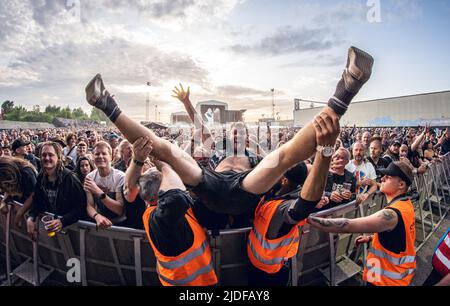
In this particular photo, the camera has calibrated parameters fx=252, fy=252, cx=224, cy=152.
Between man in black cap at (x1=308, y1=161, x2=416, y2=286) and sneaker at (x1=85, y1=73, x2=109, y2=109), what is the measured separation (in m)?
2.00

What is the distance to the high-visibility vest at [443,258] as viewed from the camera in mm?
2010

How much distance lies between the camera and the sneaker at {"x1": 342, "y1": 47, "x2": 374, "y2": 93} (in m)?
1.53

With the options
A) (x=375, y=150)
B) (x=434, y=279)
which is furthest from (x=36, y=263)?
(x=375, y=150)

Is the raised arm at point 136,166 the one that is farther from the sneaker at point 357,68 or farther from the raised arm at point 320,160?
the sneaker at point 357,68

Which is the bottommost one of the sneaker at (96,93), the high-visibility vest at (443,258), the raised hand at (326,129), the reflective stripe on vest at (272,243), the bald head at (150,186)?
the high-visibility vest at (443,258)

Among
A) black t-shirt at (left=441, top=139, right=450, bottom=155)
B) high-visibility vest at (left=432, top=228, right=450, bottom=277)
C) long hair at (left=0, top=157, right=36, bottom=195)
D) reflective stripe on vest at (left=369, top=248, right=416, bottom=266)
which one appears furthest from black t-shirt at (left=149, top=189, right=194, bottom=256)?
black t-shirt at (left=441, top=139, right=450, bottom=155)

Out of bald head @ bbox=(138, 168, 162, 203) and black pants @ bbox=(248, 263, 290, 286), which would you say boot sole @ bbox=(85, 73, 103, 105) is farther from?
black pants @ bbox=(248, 263, 290, 286)

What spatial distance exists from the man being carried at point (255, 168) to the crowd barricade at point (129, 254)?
0.35m

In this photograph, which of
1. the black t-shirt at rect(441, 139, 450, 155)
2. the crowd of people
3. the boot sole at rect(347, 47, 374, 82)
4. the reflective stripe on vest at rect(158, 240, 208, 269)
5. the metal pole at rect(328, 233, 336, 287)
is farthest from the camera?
the black t-shirt at rect(441, 139, 450, 155)

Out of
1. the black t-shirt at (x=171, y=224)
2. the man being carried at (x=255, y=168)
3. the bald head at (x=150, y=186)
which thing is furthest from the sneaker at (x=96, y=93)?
the black t-shirt at (x=171, y=224)

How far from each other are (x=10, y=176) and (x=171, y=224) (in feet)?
8.06

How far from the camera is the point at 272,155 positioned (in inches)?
80.1
